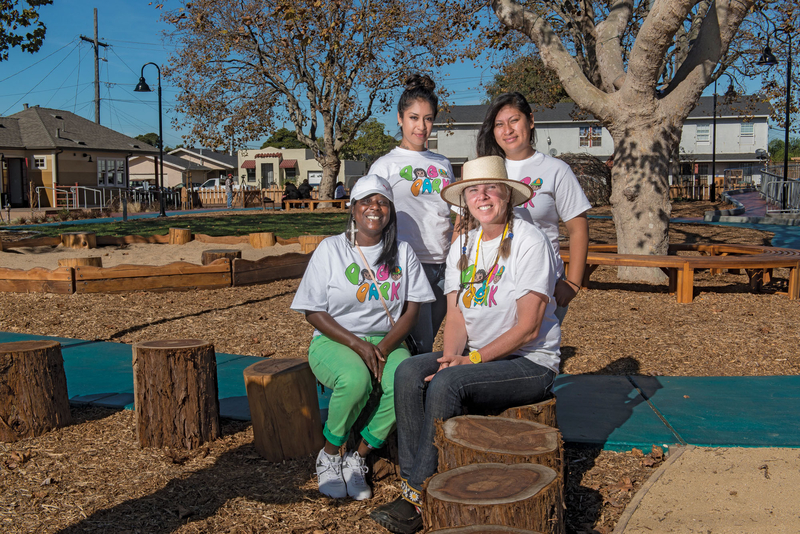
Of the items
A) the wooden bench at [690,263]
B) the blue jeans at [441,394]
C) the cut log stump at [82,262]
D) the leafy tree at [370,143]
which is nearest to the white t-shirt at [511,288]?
the blue jeans at [441,394]

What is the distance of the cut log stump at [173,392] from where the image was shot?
373cm

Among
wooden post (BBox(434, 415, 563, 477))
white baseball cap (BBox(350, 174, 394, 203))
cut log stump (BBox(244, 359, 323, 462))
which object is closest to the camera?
wooden post (BBox(434, 415, 563, 477))

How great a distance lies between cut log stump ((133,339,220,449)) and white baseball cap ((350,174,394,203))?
4.03ft

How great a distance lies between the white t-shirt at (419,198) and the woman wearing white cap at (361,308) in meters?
0.20

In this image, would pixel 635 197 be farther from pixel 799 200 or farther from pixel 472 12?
pixel 799 200

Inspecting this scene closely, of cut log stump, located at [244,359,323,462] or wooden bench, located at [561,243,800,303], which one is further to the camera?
wooden bench, located at [561,243,800,303]

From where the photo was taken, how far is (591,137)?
45.9 m

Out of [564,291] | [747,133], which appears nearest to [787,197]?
[564,291]

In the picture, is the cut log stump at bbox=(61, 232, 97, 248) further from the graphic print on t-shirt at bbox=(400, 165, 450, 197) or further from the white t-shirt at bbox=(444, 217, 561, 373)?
the white t-shirt at bbox=(444, 217, 561, 373)

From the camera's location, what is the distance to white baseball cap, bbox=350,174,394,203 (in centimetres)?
341

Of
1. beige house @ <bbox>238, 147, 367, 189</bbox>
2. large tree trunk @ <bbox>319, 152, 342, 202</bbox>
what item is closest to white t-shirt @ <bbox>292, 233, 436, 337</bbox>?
large tree trunk @ <bbox>319, 152, 342, 202</bbox>

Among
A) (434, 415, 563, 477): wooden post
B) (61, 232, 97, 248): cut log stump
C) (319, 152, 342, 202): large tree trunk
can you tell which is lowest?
(434, 415, 563, 477): wooden post

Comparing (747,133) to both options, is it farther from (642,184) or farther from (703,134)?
(642,184)

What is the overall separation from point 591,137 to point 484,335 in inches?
1786
